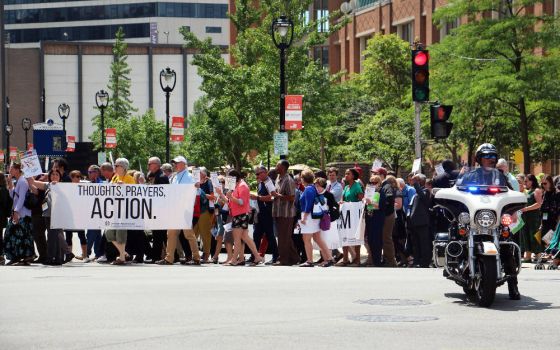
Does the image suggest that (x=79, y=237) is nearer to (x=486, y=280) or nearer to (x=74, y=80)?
(x=486, y=280)

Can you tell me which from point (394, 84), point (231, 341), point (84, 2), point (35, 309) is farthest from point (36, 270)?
point (84, 2)

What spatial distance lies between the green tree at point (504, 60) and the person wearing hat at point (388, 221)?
73.6ft

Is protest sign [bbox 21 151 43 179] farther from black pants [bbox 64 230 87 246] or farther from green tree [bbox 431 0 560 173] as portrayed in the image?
green tree [bbox 431 0 560 173]

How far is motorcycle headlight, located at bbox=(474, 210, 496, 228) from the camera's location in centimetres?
1302

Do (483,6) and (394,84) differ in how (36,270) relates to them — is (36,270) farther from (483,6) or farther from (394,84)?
(394,84)

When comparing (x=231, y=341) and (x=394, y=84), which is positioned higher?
(x=394, y=84)

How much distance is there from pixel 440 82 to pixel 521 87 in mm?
4570

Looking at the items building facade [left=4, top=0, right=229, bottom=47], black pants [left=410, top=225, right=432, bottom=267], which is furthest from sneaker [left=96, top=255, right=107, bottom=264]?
building facade [left=4, top=0, right=229, bottom=47]

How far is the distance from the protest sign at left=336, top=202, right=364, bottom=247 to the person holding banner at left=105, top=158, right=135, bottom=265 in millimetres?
4028

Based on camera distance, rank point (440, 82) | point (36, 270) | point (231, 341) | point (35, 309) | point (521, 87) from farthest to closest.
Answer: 1. point (440, 82)
2. point (521, 87)
3. point (36, 270)
4. point (35, 309)
5. point (231, 341)

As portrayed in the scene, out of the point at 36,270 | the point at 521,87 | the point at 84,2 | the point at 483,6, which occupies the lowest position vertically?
the point at 36,270

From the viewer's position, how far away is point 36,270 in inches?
760

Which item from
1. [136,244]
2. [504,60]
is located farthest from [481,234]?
[504,60]

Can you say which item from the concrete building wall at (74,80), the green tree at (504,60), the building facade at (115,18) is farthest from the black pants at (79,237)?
the building facade at (115,18)
